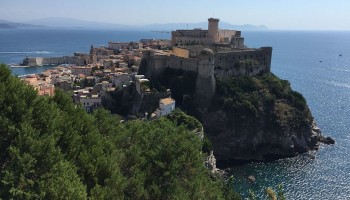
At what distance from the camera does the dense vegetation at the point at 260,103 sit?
47812mm

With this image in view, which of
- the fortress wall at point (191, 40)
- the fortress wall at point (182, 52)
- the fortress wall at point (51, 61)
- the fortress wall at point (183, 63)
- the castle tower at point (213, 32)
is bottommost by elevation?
the fortress wall at point (51, 61)

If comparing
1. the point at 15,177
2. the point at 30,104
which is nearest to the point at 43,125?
the point at 30,104

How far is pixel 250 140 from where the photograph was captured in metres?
48.1

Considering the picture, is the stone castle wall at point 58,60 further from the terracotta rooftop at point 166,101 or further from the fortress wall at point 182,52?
the terracotta rooftop at point 166,101

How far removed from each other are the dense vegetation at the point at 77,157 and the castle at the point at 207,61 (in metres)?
26.7

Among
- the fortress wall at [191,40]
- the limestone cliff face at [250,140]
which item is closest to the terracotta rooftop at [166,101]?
the limestone cliff face at [250,140]

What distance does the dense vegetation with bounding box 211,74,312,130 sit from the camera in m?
47.8

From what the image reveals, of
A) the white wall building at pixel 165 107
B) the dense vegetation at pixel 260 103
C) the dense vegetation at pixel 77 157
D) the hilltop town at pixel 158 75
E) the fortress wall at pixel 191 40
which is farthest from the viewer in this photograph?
the fortress wall at pixel 191 40

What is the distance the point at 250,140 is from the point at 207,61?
1064 cm

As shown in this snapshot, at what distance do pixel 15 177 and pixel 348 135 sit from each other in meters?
51.9

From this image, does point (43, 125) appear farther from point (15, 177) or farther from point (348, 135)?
point (348, 135)

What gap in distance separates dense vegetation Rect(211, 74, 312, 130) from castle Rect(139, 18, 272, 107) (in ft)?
4.90

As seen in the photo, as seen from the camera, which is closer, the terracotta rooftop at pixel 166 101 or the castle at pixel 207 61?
the terracotta rooftop at pixel 166 101

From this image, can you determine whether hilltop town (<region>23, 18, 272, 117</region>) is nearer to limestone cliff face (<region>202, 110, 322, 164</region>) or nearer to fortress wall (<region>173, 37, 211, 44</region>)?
fortress wall (<region>173, 37, 211, 44</region>)
